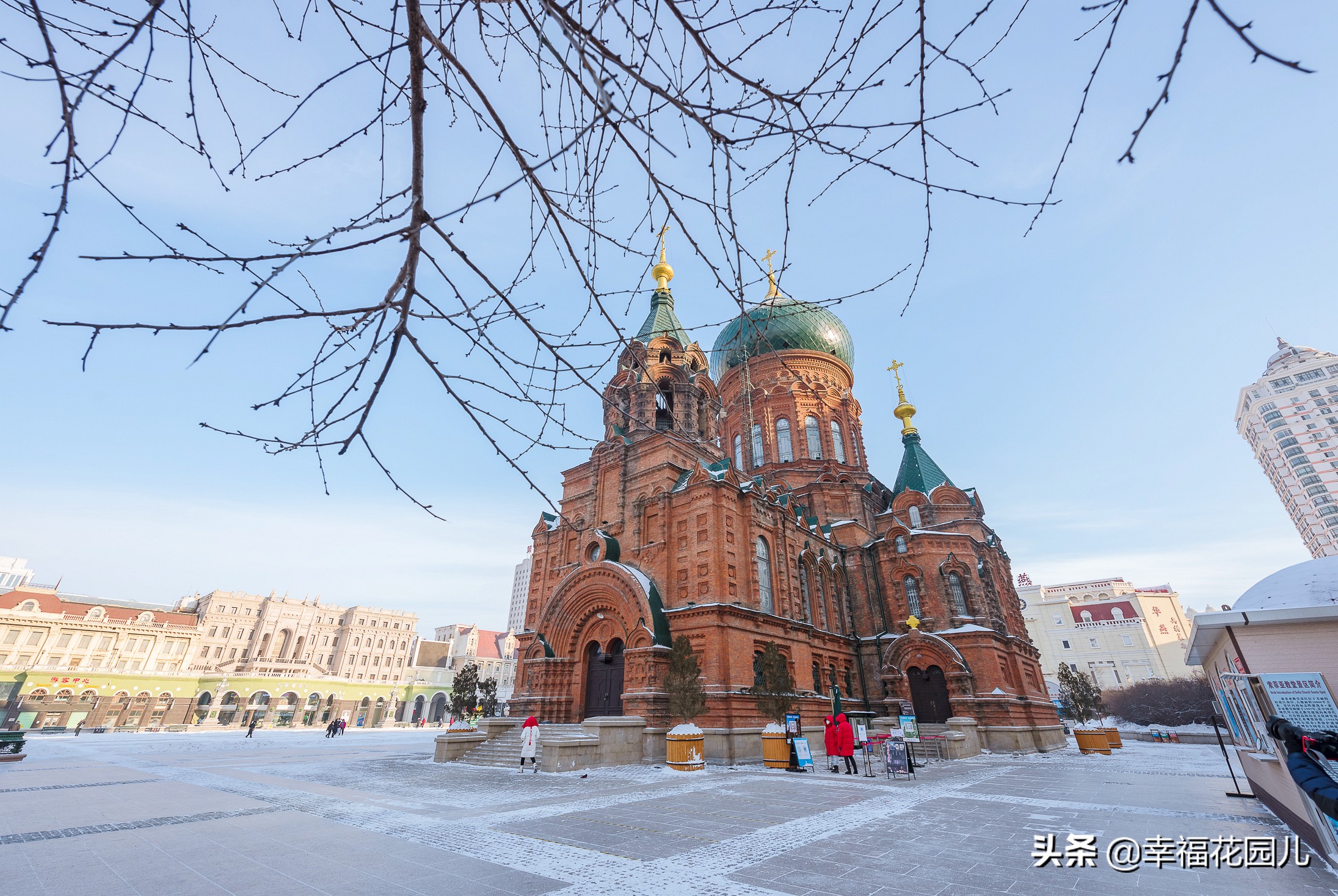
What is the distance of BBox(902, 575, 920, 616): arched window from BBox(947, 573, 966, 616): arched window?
1234 mm

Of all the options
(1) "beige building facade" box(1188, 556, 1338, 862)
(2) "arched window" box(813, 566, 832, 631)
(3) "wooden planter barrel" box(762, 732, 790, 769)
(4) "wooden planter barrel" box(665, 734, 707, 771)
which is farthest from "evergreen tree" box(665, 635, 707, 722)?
(1) "beige building facade" box(1188, 556, 1338, 862)

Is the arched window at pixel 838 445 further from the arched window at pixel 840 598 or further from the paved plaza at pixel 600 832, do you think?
the paved plaza at pixel 600 832

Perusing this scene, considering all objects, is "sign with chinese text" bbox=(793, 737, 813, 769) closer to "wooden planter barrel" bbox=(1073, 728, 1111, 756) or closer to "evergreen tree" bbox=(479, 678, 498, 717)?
"wooden planter barrel" bbox=(1073, 728, 1111, 756)

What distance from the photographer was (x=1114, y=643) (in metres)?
63.4

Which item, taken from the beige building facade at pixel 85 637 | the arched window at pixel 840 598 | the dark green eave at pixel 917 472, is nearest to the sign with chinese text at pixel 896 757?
the arched window at pixel 840 598

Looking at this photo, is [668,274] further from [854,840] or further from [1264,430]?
[1264,430]

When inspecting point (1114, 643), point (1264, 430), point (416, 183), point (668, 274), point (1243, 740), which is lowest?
point (1243, 740)

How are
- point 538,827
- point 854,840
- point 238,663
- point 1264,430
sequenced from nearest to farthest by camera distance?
point 854,840 < point 538,827 < point 238,663 < point 1264,430

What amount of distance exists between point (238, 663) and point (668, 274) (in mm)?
61081

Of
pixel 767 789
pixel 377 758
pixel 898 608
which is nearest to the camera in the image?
pixel 767 789

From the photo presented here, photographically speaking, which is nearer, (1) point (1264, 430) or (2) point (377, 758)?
(2) point (377, 758)

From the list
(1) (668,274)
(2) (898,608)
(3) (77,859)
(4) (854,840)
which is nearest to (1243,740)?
(4) (854,840)

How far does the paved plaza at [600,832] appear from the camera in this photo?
4.61 m

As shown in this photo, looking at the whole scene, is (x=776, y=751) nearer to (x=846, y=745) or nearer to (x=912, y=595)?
(x=846, y=745)
